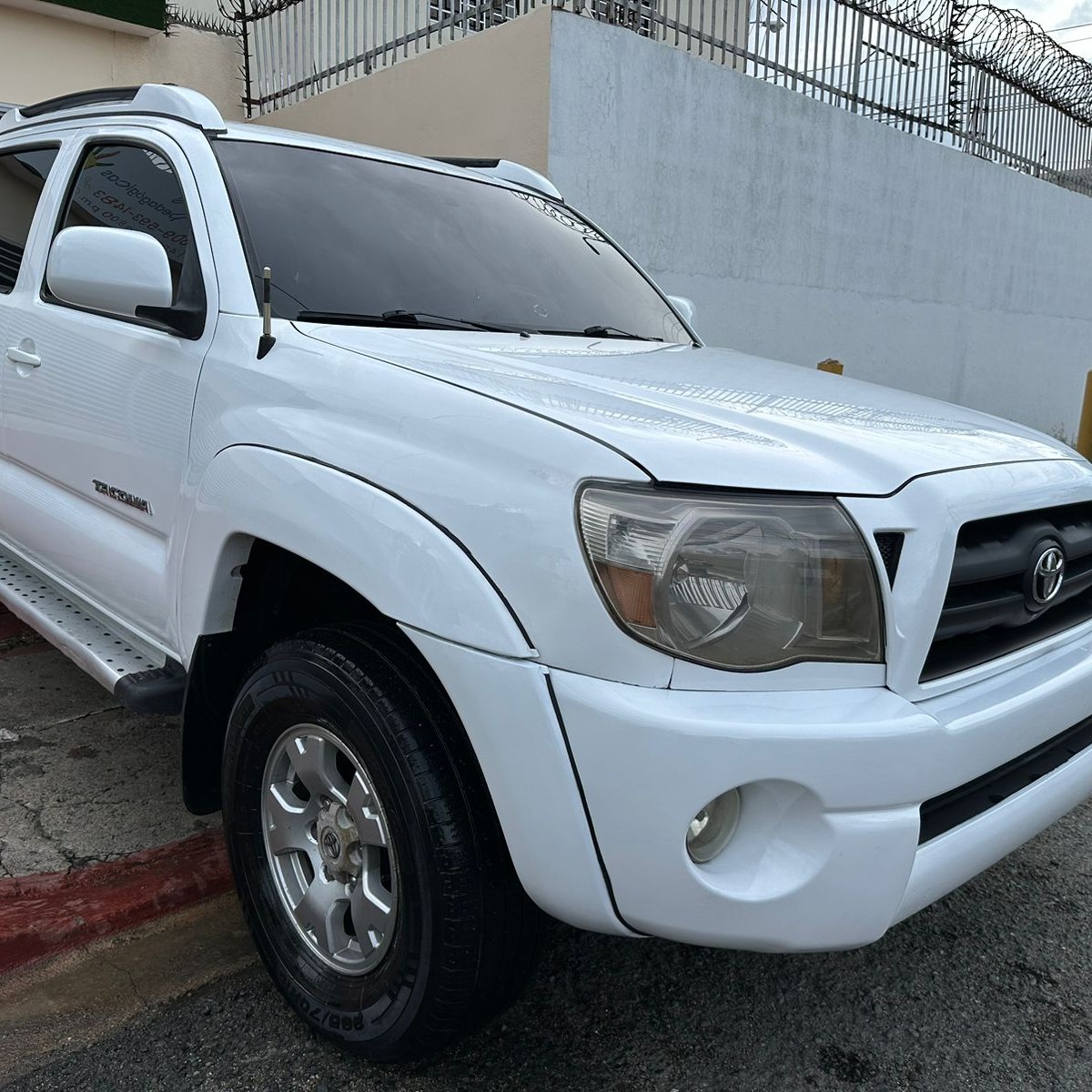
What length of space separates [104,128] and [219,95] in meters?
7.51

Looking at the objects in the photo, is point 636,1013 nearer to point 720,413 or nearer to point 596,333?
point 720,413

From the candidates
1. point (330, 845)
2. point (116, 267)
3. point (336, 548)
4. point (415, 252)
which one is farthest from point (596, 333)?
point (330, 845)

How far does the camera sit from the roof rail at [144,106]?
2.91 m

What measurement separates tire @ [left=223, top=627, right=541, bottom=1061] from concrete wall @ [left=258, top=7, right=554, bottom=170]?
18.3ft

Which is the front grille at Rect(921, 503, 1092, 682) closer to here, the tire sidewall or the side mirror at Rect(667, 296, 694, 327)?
the tire sidewall

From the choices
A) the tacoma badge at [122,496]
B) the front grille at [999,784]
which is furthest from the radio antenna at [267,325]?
the front grille at [999,784]

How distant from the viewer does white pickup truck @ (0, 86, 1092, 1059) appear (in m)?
1.63

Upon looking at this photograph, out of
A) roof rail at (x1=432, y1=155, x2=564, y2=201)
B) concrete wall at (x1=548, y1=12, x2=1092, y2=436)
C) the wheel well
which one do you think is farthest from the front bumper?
concrete wall at (x1=548, y1=12, x2=1092, y2=436)

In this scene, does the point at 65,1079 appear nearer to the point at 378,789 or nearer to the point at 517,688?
the point at 378,789

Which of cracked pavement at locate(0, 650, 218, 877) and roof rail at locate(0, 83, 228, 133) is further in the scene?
roof rail at locate(0, 83, 228, 133)

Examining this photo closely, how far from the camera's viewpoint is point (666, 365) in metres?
2.52

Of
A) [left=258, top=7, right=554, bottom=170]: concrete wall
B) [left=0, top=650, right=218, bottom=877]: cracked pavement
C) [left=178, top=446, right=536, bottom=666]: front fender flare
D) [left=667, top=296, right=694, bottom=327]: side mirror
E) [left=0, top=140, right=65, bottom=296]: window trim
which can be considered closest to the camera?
[left=178, top=446, right=536, bottom=666]: front fender flare

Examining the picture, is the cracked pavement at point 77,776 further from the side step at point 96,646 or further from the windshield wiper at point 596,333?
the windshield wiper at point 596,333

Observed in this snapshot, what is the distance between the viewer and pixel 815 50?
29.6ft
